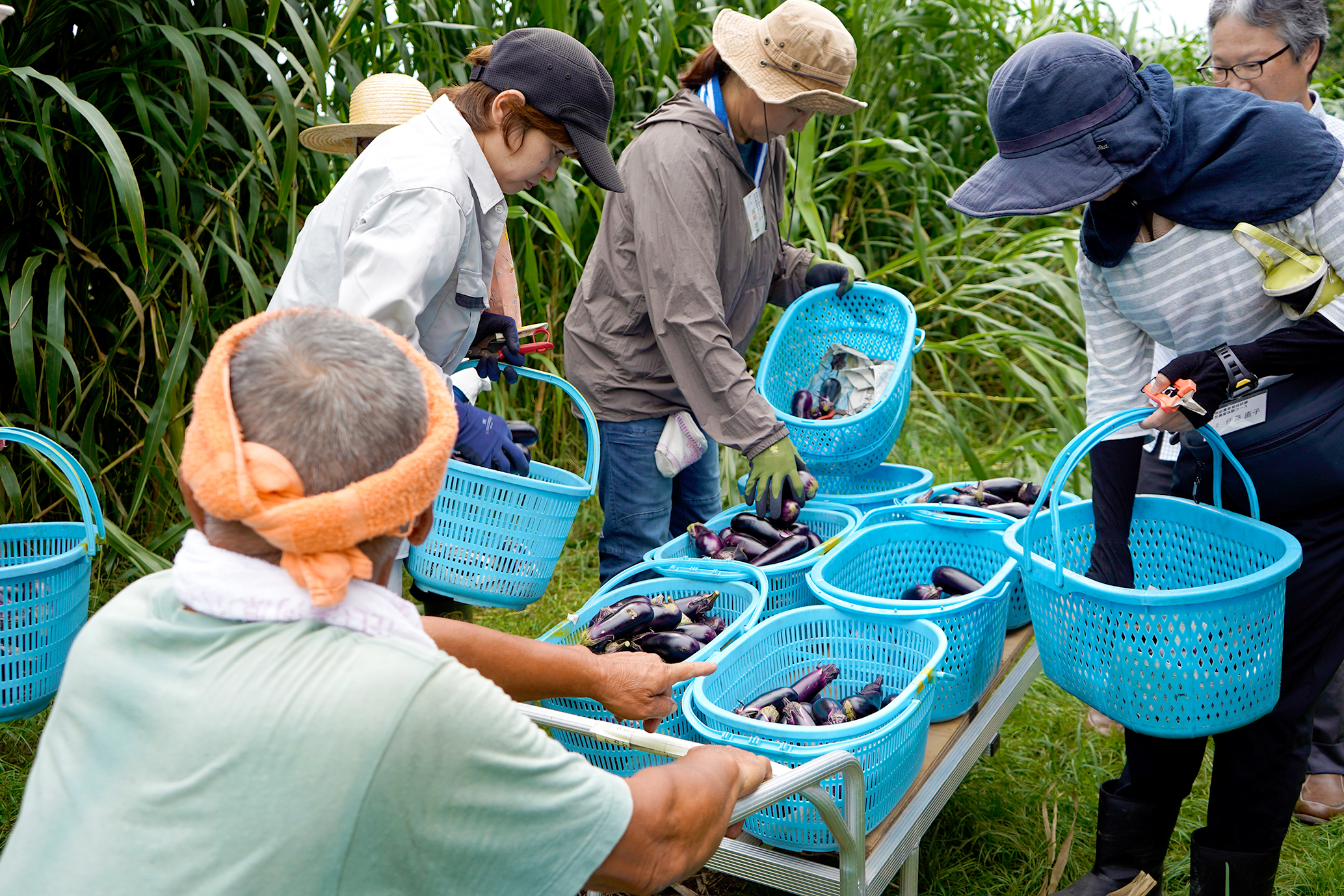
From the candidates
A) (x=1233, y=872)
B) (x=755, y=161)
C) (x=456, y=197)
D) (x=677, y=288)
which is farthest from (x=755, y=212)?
(x=1233, y=872)

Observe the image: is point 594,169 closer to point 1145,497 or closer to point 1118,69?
point 1118,69

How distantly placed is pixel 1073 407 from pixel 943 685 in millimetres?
2299

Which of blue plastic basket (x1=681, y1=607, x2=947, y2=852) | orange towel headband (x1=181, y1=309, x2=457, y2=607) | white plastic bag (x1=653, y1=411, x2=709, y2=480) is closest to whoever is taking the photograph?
orange towel headband (x1=181, y1=309, x2=457, y2=607)

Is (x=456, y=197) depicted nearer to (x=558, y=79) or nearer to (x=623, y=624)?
(x=558, y=79)

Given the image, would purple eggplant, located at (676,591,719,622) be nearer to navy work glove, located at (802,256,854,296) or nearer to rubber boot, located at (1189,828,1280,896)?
rubber boot, located at (1189,828,1280,896)

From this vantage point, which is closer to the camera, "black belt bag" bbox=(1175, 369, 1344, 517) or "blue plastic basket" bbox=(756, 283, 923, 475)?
"black belt bag" bbox=(1175, 369, 1344, 517)

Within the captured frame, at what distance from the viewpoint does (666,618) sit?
6.59 ft

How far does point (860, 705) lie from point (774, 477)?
0.62 metres

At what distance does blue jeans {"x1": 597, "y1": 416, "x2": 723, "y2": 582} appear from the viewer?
8.49 ft

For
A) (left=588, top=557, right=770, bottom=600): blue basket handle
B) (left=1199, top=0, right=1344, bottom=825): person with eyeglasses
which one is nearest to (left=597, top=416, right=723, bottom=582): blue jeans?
(left=588, top=557, right=770, bottom=600): blue basket handle

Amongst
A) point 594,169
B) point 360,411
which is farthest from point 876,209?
point 360,411

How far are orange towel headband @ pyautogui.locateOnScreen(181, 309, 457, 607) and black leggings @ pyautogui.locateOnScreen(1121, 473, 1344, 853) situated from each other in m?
1.54

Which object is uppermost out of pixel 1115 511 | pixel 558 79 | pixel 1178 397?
pixel 558 79

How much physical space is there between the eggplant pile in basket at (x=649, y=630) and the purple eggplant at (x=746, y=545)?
29 centimetres
